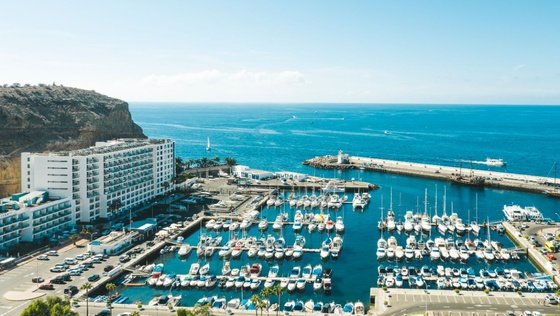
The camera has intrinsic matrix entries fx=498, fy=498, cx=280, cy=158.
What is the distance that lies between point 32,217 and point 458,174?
9836 centimetres

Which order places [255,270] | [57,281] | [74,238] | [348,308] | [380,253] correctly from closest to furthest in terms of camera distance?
[348,308] → [57,281] → [255,270] → [380,253] → [74,238]

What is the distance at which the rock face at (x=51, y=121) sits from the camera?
9631cm

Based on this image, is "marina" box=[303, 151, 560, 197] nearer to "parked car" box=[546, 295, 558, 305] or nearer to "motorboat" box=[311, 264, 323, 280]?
"parked car" box=[546, 295, 558, 305]

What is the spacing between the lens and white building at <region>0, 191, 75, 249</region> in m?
64.3

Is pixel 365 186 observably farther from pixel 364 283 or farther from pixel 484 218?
pixel 364 283

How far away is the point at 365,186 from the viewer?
11469 centimetres

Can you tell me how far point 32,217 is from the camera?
67.5 meters

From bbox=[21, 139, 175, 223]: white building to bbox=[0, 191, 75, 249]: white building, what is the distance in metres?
2.34

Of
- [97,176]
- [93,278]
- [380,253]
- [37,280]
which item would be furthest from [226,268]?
[97,176]

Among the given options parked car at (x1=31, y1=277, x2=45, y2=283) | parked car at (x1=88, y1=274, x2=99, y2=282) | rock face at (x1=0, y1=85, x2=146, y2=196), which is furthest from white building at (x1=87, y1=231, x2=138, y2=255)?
rock face at (x1=0, y1=85, x2=146, y2=196)

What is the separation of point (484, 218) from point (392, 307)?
48.1 metres

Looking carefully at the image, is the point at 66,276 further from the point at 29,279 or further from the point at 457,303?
the point at 457,303

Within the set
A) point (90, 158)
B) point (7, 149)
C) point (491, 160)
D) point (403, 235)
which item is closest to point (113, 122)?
point (7, 149)

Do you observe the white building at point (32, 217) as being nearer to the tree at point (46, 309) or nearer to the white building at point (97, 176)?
the white building at point (97, 176)
